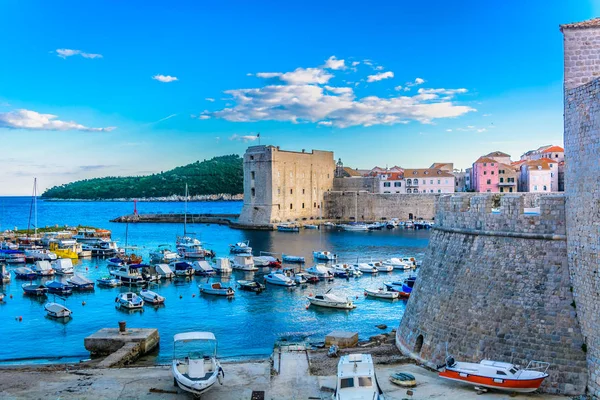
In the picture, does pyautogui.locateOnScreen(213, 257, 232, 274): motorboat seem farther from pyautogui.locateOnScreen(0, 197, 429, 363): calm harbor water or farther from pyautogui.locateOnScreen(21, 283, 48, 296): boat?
pyautogui.locateOnScreen(21, 283, 48, 296): boat

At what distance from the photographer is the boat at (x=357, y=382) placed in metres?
10.4

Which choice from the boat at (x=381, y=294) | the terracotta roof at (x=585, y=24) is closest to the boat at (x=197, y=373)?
the terracotta roof at (x=585, y=24)

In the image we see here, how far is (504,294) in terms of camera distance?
36.6ft

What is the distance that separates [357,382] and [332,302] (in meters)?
15.9

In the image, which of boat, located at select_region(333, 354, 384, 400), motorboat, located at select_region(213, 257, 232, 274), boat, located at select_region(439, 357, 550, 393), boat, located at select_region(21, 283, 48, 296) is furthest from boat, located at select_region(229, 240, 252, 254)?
boat, located at select_region(439, 357, 550, 393)

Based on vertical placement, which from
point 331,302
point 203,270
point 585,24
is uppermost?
point 585,24

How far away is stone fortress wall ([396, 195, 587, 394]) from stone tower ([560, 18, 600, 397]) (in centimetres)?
26

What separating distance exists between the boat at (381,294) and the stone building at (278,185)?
40.3 meters

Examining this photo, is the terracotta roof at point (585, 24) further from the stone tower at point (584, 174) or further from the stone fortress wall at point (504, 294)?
the stone fortress wall at point (504, 294)

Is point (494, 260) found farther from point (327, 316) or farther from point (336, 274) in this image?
point (336, 274)

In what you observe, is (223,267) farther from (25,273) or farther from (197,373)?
(197,373)

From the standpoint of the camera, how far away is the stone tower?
9.84 m

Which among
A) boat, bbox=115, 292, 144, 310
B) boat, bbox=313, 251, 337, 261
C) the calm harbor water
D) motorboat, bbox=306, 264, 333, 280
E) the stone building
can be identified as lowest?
the calm harbor water

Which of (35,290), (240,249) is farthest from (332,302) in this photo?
(240,249)
